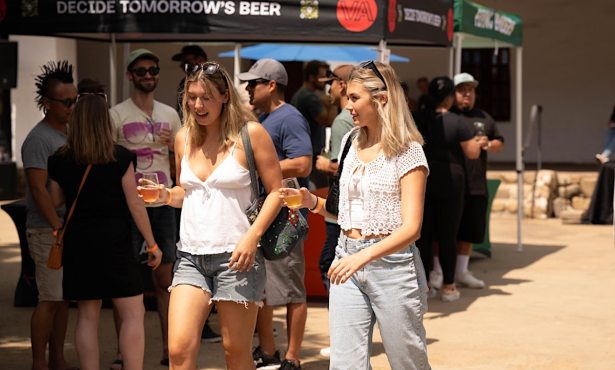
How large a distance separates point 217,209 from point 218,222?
60mm

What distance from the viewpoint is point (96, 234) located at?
229 inches

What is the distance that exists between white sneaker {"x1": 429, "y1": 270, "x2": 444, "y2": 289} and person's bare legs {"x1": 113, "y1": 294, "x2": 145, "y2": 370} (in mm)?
4401

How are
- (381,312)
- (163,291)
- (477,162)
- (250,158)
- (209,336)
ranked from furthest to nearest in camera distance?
(477,162), (209,336), (163,291), (250,158), (381,312)

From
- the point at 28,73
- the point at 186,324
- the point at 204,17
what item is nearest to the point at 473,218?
the point at 204,17

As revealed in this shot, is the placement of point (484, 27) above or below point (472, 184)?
above

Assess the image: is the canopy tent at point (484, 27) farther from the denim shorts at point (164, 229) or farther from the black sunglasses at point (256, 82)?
the denim shorts at point (164, 229)

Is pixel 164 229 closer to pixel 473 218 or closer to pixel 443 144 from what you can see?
pixel 443 144

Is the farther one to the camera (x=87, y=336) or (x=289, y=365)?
(x=289, y=365)

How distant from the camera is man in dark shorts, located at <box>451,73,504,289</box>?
10242 millimetres

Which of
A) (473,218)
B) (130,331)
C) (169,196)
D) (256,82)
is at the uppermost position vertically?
(256,82)

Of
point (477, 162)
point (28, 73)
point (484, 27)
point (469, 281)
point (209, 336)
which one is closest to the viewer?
point (209, 336)

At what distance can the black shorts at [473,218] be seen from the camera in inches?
407

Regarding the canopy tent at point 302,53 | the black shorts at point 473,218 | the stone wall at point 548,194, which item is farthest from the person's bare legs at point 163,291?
the stone wall at point 548,194

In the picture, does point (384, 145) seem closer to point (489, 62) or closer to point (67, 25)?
point (67, 25)
